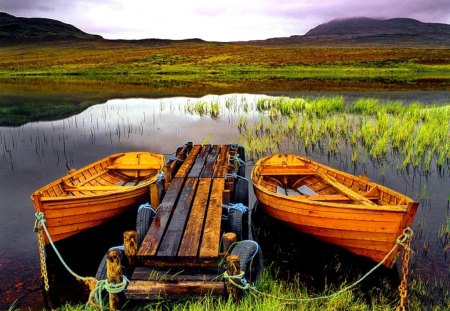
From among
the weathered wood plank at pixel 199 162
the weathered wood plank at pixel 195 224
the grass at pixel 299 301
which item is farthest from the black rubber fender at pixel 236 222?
the weathered wood plank at pixel 199 162

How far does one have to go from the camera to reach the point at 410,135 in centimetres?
1573

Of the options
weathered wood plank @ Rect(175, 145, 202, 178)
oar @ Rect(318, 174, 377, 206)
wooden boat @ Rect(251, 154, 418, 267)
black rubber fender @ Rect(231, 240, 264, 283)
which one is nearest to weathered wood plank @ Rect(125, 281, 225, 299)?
black rubber fender @ Rect(231, 240, 264, 283)

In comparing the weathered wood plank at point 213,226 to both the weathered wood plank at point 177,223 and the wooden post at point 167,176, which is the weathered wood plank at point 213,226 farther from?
the wooden post at point 167,176

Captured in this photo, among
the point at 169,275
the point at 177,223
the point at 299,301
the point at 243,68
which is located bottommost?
the point at 299,301

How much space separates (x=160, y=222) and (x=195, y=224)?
0.64 meters

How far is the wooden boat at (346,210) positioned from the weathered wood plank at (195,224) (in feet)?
4.64

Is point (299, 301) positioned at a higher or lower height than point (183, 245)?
lower

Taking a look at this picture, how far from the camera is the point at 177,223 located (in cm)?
684

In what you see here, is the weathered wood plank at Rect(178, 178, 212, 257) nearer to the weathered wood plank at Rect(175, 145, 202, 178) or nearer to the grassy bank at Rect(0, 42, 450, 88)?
the weathered wood plank at Rect(175, 145, 202, 178)

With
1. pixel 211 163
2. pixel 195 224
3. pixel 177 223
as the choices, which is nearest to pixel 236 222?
pixel 195 224

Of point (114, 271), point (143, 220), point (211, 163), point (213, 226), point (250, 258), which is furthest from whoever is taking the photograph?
point (211, 163)

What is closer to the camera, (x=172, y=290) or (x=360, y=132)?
(x=172, y=290)

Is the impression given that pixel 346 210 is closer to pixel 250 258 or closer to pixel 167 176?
pixel 250 258

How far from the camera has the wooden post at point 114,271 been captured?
503cm
